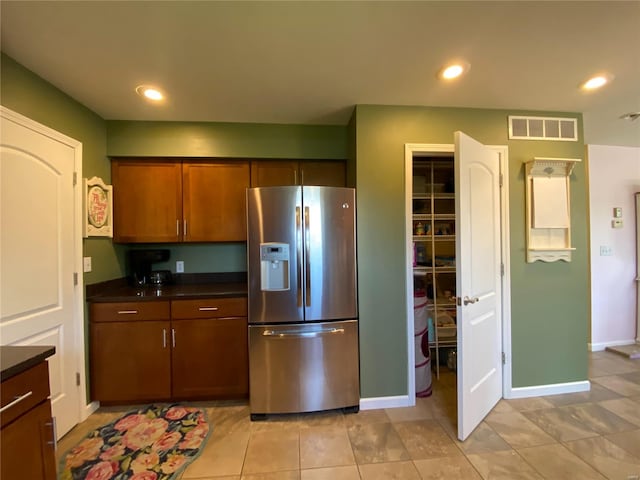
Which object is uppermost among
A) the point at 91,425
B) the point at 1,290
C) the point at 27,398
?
the point at 1,290

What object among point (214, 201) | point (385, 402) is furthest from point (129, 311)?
point (385, 402)

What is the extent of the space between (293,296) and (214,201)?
122 centimetres

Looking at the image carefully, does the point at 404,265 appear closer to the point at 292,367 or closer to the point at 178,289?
the point at 292,367

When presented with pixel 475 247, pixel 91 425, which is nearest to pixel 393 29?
pixel 475 247

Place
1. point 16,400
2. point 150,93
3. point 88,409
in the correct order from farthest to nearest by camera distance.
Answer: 1. point 88,409
2. point 150,93
3. point 16,400

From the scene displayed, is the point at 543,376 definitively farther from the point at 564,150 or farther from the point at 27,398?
the point at 27,398

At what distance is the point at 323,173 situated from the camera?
2701 millimetres

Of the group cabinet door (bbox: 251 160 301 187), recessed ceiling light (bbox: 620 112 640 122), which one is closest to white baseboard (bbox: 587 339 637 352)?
recessed ceiling light (bbox: 620 112 640 122)

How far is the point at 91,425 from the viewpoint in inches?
79.8

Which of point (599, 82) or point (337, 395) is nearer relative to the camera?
point (599, 82)

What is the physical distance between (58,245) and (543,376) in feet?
12.7

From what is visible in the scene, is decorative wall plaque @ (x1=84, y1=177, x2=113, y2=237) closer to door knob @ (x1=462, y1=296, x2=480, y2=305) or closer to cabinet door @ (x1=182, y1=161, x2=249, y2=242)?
cabinet door @ (x1=182, y1=161, x2=249, y2=242)

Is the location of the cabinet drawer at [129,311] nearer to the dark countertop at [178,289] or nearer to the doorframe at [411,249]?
the dark countertop at [178,289]

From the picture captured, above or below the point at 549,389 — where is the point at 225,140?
above
